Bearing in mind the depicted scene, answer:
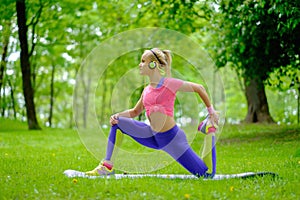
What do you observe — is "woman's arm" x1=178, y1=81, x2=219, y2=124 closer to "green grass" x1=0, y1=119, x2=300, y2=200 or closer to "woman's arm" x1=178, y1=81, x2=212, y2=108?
"woman's arm" x1=178, y1=81, x2=212, y2=108

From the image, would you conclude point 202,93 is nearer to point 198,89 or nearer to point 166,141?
point 198,89

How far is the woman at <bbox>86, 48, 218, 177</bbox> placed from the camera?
741cm

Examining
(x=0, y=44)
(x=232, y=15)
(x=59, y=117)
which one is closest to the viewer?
(x=232, y=15)

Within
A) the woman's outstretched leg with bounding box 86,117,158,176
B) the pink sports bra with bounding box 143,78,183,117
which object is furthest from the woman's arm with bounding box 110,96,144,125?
the pink sports bra with bounding box 143,78,183,117

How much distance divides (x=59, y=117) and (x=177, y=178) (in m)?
45.8

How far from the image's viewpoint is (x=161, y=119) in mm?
7422

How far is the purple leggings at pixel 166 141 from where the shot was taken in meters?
7.49

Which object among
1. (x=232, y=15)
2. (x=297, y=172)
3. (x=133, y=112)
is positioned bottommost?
(x=297, y=172)

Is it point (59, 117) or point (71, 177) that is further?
point (59, 117)

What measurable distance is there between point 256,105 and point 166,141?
54.6ft

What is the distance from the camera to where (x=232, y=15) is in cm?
1553

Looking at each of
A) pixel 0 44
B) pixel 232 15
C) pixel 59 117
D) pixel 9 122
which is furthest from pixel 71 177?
pixel 59 117

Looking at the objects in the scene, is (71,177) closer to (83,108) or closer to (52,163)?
(83,108)

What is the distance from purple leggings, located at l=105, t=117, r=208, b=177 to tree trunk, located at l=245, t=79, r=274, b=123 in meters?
16.0
